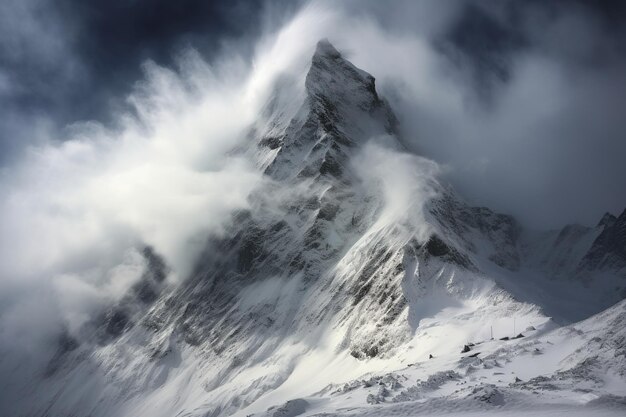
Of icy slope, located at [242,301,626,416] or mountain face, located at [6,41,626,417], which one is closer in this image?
icy slope, located at [242,301,626,416]

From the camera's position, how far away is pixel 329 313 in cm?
12388

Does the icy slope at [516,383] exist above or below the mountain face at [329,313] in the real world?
below

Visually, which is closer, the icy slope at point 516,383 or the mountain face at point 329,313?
the icy slope at point 516,383

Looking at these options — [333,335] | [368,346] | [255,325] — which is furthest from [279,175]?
[368,346]

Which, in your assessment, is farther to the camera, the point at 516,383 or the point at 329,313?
the point at 329,313

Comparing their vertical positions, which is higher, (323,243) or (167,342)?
(323,243)

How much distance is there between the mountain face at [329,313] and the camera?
56.7 metres

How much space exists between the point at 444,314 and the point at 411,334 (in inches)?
309

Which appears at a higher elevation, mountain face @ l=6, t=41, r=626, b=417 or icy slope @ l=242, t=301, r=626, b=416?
mountain face @ l=6, t=41, r=626, b=417

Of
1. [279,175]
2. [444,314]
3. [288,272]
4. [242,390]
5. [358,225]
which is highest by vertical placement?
[279,175]

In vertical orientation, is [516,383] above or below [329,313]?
below

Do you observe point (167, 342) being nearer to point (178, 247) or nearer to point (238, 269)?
point (238, 269)

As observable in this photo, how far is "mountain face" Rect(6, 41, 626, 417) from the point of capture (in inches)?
2233

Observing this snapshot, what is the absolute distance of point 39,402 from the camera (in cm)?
17075
